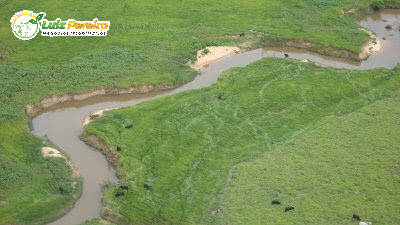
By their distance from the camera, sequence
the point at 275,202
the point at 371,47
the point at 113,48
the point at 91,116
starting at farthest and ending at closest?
the point at 371,47 < the point at 113,48 < the point at 91,116 < the point at 275,202

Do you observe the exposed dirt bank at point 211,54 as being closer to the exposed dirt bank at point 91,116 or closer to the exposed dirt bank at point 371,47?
the exposed dirt bank at point 91,116

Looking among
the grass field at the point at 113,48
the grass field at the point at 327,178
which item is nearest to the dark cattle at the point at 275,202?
the grass field at the point at 327,178

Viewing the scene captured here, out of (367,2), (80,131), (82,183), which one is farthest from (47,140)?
(367,2)

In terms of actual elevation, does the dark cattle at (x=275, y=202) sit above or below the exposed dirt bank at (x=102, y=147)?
below

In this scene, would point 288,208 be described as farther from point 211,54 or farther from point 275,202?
point 211,54

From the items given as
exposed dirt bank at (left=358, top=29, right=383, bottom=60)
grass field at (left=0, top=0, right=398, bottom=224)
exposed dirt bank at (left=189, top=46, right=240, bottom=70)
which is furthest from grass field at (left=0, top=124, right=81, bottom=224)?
exposed dirt bank at (left=358, top=29, right=383, bottom=60)

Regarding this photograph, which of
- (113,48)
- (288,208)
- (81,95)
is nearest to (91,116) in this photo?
(81,95)

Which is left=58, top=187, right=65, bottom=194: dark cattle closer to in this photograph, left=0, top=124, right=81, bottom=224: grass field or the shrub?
left=0, top=124, right=81, bottom=224: grass field


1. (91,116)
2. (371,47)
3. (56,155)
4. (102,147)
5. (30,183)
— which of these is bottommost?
(30,183)
